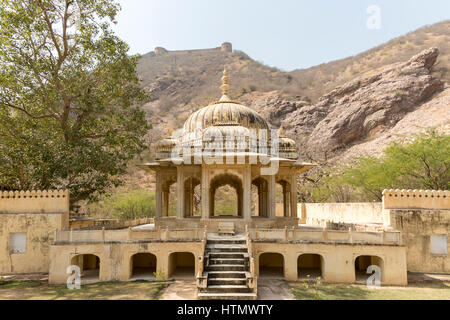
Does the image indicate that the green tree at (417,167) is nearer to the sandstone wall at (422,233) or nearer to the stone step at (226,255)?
the sandstone wall at (422,233)

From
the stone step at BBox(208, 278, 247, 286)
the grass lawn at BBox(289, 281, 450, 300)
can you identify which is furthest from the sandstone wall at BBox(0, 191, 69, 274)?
the grass lawn at BBox(289, 281, 450, 300)

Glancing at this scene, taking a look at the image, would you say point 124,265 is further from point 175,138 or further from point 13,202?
point 175,138

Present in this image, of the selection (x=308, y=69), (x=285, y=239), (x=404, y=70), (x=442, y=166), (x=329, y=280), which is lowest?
(x=329, y=280)

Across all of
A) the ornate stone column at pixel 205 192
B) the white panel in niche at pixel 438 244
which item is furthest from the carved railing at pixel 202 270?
the white panel in niche at pixel 438 244

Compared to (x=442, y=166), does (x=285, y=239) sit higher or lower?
lower

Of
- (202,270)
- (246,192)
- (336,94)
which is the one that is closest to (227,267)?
(202,270)

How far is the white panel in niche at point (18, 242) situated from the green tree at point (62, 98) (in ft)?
10.7

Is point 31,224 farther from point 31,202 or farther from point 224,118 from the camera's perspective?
point 224,118

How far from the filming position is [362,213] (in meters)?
21.0

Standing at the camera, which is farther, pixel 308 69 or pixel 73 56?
pixel 308 69

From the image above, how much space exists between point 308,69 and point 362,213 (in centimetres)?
6820

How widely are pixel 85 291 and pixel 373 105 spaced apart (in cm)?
4819

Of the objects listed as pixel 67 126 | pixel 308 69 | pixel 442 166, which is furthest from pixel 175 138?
pixel 308 69

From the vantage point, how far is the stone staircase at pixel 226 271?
38.6ft
